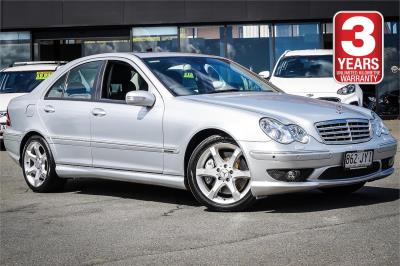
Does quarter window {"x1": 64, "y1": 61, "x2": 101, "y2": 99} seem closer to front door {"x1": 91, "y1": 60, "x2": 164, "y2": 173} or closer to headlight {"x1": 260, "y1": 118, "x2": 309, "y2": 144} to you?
front door {"x1": 91, "y1": 60, "x2": 164, "y2": 173}

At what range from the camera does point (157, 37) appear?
22.7m

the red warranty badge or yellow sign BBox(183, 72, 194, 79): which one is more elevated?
the red warranty badge

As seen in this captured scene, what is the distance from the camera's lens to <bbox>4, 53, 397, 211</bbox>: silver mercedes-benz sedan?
6.91m

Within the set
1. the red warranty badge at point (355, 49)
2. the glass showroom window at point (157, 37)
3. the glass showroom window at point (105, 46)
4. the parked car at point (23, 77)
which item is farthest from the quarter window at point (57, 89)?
the glass showroom window at point (105, 46)

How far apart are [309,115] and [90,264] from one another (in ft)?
8.46

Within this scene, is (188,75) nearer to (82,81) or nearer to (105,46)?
(82,81)

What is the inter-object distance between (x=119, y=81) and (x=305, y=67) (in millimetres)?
8590

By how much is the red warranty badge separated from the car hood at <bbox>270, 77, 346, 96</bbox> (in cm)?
362

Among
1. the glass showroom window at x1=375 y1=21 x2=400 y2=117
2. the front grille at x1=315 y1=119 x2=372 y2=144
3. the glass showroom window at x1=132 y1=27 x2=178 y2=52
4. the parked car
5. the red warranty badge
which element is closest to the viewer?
the front grille at x1=315 y1=119 x2=372 y2=144

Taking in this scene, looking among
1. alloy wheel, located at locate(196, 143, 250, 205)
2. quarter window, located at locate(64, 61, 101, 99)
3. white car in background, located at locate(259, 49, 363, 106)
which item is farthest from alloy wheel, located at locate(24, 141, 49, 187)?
white car in background, located at locate(259, 49, 363, 106)

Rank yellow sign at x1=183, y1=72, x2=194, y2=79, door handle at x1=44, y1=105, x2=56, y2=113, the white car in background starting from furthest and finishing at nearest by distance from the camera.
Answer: the white car in background, door handle at x1=44, y1=105, x2=56, y2=113, yellow sign at x1=183, y1=72, x2=194, y2=79

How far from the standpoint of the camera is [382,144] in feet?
24.3

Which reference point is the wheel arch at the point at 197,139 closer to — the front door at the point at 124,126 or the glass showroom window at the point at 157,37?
the front door at the point at 124,126

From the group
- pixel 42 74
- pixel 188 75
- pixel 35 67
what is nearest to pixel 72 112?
pixel 188 75
